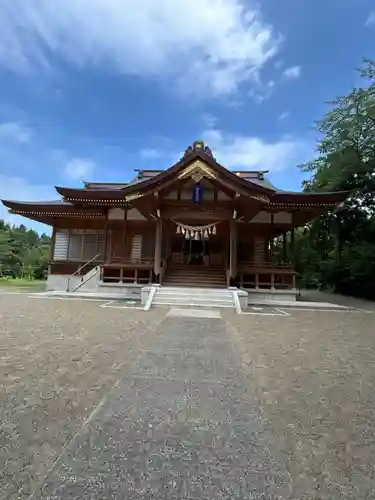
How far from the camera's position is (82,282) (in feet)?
43.4

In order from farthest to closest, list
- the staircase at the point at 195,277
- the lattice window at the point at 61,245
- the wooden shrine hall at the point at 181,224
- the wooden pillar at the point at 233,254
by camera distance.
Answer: the lattice window at the point at 61,245 < the staircase at the point at 195,277 < the wooden pillar at the point at 233,254 < the wooden shrine hall at the point at 181,224

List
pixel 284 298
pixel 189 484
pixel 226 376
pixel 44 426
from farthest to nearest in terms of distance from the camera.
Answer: pixel 284 298
pixel 226 376
pixel 44 426
pixel 189 484

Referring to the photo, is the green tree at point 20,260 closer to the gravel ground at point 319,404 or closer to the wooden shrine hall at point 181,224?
the wooden shrine hall at point 181,224

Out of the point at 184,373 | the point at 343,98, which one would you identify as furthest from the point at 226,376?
the point at 343,98

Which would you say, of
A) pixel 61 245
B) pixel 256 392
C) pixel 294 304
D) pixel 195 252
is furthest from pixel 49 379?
pixel 61 245

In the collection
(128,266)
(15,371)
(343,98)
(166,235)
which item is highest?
(343,98)

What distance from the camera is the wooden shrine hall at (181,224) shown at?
1116cm

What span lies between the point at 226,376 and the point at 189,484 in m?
1.65

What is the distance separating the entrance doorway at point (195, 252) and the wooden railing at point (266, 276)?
384 centimetres

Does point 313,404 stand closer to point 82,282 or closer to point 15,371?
point 15,371

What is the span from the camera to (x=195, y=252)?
54.3 ft

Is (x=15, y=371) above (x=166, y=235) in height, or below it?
below

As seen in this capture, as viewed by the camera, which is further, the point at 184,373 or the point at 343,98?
the point at 343,98

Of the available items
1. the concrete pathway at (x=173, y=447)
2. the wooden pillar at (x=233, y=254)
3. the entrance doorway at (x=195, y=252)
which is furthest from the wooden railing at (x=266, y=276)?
the concrete pathway at (x=173, y=447)
